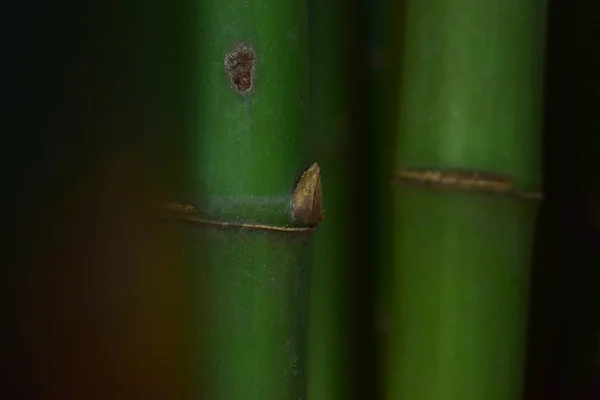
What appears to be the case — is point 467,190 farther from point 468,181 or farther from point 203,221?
point 203,221

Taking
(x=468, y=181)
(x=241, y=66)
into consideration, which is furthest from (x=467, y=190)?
(x=241, y=66)

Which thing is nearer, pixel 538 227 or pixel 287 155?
pixel 287 155

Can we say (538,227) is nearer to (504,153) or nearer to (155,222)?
(504,153)

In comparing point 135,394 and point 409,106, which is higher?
point 409,106

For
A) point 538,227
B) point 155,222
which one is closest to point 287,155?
point 155,222

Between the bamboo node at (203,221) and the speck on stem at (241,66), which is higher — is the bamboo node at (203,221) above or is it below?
below
